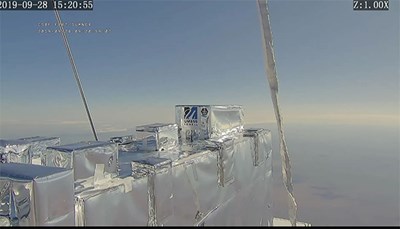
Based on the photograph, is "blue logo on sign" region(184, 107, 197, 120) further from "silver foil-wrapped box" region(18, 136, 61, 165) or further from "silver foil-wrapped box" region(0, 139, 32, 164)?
"silver foil-wrapped box" region(0, 139, 32, 164)

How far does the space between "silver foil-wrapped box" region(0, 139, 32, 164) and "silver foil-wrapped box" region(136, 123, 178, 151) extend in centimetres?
129

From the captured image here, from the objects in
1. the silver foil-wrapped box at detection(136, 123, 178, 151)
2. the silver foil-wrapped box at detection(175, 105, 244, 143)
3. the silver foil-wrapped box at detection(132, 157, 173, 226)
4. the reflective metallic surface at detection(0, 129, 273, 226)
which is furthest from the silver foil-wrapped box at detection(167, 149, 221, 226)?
the silver foil-wrapped box at detection(175, 105, 244, 143)

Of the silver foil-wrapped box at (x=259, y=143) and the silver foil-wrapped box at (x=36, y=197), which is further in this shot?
the silver foil-wrapped box at (x=259, y=143)

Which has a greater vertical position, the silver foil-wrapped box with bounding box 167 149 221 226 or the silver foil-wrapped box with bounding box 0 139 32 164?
the silver foil-wrapped box with bounding box 0 139 32 164

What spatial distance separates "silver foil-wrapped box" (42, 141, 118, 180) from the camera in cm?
241

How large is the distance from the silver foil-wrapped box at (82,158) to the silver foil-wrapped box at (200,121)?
204 centimetres

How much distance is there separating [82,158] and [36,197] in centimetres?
70

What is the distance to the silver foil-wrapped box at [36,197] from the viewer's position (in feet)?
5.78

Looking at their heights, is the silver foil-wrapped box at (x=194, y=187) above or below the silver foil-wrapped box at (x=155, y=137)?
below

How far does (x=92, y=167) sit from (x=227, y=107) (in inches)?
116

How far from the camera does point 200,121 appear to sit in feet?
15.2

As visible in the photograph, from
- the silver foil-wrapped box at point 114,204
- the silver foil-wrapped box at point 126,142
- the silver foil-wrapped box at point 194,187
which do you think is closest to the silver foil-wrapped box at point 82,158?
the silver foil-wrapped box at point 114,204

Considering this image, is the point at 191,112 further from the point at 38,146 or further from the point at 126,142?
the point at 38,146

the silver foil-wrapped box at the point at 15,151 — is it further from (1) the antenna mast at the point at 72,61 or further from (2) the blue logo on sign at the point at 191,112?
(2) the blue logo on sign at the point at 191,112
